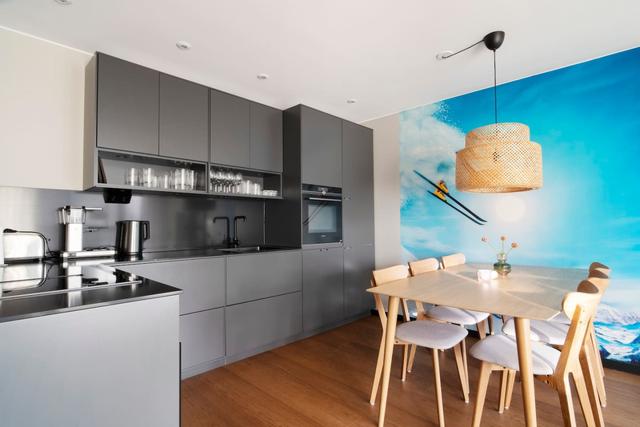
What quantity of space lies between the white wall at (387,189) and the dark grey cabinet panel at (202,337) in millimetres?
2258

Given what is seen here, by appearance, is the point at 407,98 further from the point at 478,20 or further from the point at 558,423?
the point at 558,423

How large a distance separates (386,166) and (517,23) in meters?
2.12

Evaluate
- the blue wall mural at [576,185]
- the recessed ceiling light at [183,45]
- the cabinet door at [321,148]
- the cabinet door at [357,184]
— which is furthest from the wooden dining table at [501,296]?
the recessed ceiling light at [183,45]

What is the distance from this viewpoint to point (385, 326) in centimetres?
197

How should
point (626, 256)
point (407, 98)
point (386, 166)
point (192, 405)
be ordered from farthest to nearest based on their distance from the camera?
point (386, 166) → point (407, 98) → point (626, 256) → point (192, 405)

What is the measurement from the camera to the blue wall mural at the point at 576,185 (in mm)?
2613

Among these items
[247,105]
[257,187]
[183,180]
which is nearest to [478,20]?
[247,105]

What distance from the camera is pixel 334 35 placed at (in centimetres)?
236

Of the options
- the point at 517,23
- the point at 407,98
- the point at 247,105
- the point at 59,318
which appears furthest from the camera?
the point at 407,98

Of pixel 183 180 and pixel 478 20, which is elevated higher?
pixel 478 20

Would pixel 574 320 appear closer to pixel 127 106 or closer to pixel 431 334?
pixel 431 334

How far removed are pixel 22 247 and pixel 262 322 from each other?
6.10 ft

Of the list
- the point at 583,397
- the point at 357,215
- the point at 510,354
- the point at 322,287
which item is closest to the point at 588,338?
the point at 583,397

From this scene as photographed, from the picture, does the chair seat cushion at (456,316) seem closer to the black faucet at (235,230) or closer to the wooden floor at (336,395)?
the wooden floor at (336,395)
